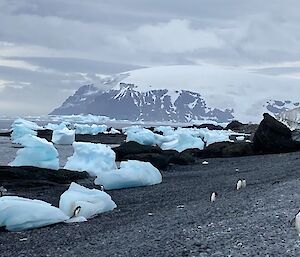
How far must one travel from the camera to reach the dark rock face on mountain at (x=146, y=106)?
15975cm

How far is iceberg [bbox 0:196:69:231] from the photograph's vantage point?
17.1ft

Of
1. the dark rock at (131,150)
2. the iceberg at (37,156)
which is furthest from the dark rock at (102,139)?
the iceberg at (37,156)

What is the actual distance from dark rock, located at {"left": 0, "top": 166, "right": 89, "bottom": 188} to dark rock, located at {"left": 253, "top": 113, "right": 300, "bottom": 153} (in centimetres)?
605

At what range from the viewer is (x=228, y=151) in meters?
15.2

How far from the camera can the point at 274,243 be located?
3500 millimetres

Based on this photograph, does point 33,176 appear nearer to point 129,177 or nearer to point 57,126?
point 129,177

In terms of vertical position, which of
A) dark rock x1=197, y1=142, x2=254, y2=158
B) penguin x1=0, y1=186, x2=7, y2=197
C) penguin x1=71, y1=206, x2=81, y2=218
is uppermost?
penguin x1=71, y1=206, x2=81, y2=218

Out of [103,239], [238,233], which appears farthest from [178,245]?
[103,239]

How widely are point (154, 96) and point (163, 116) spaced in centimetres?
791

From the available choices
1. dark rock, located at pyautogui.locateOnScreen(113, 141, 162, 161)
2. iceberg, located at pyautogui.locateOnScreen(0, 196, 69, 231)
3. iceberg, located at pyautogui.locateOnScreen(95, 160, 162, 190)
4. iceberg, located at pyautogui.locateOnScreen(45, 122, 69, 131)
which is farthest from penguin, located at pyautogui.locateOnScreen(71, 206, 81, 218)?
iceberg, located at pyautogui.locateOnScreen(45, 122, 69, 131)

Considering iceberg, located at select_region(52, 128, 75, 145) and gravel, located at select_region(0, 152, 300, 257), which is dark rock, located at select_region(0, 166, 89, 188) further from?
iceberg, located at select_region(52, 128, 75, 145)

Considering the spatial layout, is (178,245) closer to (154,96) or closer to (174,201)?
(174,201)

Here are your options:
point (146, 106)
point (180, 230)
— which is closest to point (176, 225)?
point (180, 230)

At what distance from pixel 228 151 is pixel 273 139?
132 cm
